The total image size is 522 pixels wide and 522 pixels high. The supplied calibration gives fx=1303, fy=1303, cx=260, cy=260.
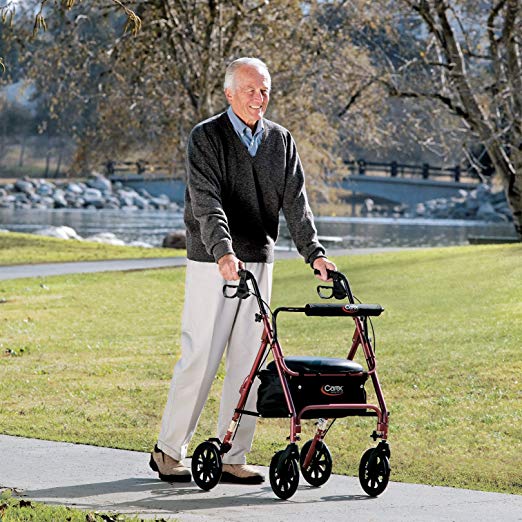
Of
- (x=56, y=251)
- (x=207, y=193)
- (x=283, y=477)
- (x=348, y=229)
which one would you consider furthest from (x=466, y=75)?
(x=348, y=229)

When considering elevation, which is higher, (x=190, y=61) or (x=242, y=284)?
(x=190, y=61)

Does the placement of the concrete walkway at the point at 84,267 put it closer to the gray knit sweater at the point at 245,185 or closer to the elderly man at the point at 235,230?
the elderly man at the point at 235,230

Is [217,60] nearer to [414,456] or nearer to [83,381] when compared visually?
[83,381]

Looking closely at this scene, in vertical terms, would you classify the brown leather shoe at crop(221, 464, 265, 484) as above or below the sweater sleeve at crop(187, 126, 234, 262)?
below

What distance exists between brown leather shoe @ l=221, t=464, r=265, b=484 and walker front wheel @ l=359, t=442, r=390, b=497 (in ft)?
1.96

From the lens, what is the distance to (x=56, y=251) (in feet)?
101

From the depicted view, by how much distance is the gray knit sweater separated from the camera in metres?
6.08

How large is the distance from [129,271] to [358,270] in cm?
441

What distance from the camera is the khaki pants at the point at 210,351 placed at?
243 inches

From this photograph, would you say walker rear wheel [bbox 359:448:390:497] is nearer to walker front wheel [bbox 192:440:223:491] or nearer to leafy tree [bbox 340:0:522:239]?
walker front wheel [bbox 192:440:223:491]

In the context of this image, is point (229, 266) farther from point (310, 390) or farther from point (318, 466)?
point (318, 466)

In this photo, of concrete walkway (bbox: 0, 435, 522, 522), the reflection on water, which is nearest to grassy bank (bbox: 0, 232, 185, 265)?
the reflection on water

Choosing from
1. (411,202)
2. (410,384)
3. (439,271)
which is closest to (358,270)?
(439,271)

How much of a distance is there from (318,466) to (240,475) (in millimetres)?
384
